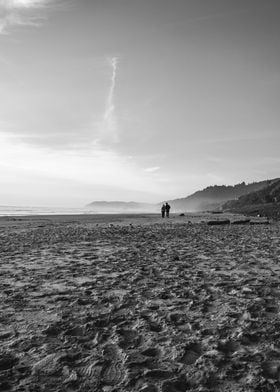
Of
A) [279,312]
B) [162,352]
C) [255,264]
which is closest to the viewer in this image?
[162,352]

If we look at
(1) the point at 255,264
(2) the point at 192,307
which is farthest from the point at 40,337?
(1) the point at 255,264

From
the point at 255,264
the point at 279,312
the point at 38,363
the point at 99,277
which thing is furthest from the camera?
the point at 255,264

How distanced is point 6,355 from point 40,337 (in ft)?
2.39

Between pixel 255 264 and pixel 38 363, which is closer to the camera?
pixel 38 363

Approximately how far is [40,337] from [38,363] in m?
0.90

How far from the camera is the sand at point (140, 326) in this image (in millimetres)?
4211

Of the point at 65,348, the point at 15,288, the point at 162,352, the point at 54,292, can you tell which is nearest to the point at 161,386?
the point at 162,352

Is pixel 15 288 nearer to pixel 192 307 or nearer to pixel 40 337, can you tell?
pixel 40 337

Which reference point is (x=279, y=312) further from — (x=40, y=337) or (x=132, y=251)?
(x=132, y=251)

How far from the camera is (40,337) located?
5.46 m

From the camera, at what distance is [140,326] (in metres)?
5.87

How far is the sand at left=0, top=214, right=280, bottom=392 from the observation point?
4.21 m

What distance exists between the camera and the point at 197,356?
15.5 feet

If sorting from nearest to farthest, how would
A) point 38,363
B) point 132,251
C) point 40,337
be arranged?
point 38,363 < point 40,337 < point 132,251
